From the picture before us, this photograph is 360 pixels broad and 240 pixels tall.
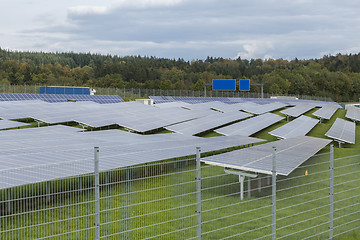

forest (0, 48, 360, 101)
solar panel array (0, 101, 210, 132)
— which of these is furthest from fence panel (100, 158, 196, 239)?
forest (0, 48, 360, 101)

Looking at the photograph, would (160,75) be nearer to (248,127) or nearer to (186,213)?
(248,127)

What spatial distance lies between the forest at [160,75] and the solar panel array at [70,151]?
277 ft

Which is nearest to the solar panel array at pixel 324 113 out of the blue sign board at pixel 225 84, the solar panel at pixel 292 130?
the solar panel at pixel 292 130

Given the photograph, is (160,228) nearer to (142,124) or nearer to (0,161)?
(0,161)

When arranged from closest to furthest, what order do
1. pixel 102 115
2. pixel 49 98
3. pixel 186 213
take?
pixel 186 213
pixel 102 115
pixel 49 98

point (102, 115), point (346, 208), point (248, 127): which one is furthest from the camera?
point (102, 115)

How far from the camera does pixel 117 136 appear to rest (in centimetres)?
2183

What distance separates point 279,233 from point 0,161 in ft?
27.6

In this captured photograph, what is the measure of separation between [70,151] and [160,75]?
126302 mm

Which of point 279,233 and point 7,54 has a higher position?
point 7,54

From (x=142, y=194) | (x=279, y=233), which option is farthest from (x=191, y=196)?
(x=279, y=233)

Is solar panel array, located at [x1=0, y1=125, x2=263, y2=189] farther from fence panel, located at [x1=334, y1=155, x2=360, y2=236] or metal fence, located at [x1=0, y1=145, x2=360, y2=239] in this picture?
fence panel, located at [x1=334, y1=155, x2=360, y2=236]

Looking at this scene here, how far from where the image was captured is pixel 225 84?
288ft

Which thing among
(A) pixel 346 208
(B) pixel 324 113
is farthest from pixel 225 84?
(A) pixel 346 208
